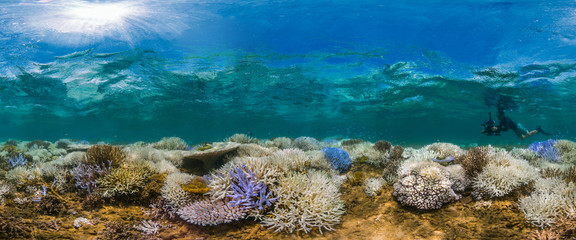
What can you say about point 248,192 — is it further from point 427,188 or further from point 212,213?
point 427,188

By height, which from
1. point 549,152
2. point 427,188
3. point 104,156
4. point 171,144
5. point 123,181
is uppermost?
point 104,156

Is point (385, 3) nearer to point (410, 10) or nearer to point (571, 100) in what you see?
point (410, 10)

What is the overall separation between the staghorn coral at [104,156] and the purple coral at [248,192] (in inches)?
106

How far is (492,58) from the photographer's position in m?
15.2

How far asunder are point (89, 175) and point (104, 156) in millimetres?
494

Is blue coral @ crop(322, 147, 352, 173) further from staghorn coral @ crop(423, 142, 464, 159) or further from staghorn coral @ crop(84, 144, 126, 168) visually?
staghorn coral @ crop(84, 144, 126, 168)

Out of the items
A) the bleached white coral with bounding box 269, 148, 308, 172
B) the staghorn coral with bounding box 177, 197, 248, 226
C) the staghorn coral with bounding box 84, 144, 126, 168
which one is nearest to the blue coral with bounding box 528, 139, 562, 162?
the bleached white coral with bounding box 269, 148, 308, 172

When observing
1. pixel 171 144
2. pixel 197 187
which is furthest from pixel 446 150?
pixel 171 144

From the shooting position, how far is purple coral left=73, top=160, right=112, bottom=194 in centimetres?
498

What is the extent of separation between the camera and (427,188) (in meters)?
4.31

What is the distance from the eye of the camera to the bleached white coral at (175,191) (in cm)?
467

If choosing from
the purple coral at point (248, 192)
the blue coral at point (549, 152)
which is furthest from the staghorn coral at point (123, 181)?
the blue coral at point (549, 152)

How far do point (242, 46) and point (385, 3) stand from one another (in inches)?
324

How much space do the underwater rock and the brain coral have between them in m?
4.09
